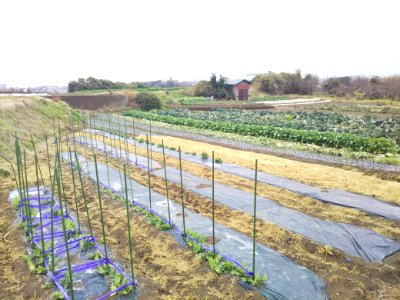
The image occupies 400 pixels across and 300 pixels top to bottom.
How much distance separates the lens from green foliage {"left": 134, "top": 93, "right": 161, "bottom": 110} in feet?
109

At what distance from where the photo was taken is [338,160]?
1190 cm

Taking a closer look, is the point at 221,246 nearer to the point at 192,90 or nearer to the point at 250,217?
the point at 250,217

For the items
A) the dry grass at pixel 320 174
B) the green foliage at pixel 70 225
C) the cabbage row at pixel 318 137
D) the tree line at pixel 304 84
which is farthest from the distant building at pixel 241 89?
the green foliage at pixel 70 225

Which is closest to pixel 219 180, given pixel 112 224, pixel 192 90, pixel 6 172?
pixel 112 224

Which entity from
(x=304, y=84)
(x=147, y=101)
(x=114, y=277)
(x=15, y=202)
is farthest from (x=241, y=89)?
(x=114, y=277)

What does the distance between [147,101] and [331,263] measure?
1184 inches

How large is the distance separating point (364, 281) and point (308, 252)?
1014 mm

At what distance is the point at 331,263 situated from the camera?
5.19 metres

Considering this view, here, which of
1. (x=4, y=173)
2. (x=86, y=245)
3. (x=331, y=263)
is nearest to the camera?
(x=331, y=263)

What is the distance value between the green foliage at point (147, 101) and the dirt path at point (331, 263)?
2724 cm

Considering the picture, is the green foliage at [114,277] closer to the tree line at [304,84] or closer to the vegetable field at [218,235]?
the vegetable field at [218,235]

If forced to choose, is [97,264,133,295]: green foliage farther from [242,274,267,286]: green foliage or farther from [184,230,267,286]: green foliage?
→ [242,274,267,286]: green foliage

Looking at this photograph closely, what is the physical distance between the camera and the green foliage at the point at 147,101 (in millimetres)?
33119

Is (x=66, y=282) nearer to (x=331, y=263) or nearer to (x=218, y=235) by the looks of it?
(x=218, y=235)
